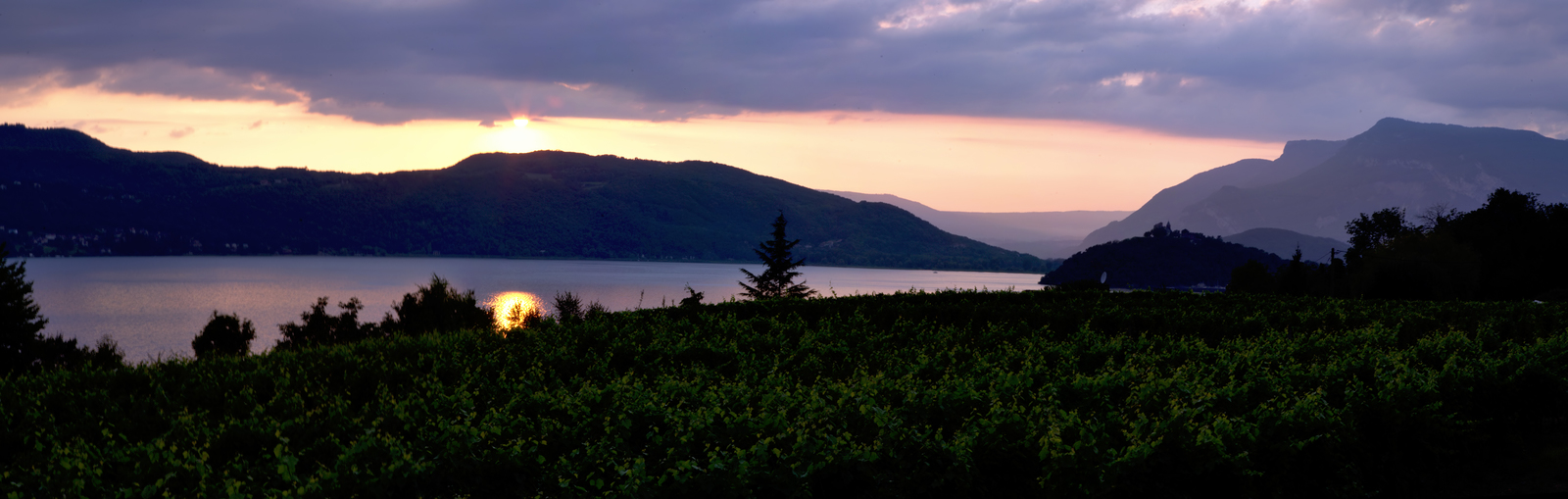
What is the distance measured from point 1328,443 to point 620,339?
8997mm

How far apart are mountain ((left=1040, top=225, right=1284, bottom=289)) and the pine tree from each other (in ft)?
406

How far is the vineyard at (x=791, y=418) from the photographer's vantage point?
6379 mm

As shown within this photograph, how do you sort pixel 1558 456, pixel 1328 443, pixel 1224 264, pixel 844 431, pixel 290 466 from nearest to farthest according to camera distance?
pixel 290 466 < pixel 844 431 < pixel 1328 443 < pixel 1558 456 < pixel 1224 264

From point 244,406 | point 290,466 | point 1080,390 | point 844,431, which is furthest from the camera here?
point 244,406

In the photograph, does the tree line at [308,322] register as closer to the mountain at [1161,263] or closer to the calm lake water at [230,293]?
the calm lake water at [230,293]

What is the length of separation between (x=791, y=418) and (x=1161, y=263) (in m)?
150

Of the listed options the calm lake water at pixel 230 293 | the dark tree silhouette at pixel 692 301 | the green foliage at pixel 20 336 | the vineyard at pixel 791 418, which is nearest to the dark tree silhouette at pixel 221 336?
the green foliage at pixel 20 336

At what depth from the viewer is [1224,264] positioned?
144 metres

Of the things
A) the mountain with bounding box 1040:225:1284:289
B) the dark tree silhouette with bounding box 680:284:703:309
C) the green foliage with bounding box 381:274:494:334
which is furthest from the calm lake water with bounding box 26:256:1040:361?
the dark tree silhouette with bounding box 680:284:703:309

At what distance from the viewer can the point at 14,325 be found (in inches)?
1425

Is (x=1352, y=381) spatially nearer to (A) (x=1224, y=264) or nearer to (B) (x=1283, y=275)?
(B) (x=1283, y=275)

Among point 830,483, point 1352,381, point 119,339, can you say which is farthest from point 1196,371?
point 119,339

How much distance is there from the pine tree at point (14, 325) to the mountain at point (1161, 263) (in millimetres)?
123787

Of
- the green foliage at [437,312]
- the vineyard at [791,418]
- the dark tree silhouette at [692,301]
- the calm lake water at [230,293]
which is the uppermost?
the dark tree silhouette at [692,301]
